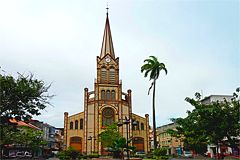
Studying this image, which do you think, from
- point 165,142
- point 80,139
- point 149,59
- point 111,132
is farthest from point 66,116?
point 165,142

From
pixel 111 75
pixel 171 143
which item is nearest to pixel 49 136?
pixel 111 75

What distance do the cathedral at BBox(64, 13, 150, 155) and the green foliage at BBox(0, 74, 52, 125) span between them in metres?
33.3

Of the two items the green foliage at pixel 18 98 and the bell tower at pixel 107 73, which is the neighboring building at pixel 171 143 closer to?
the bell tower at pixel 107 73

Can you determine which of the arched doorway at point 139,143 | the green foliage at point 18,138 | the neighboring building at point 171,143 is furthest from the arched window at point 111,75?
the green foliage at point 18,138

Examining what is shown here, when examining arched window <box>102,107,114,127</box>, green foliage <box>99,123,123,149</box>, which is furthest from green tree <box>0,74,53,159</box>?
arched window <box>102,107,114,127</box>

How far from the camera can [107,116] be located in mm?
58875

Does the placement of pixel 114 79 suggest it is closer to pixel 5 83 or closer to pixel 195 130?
pixel 195 130

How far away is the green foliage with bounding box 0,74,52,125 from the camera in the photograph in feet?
70.8

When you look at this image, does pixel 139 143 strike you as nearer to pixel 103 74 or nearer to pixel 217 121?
pixel 103 74

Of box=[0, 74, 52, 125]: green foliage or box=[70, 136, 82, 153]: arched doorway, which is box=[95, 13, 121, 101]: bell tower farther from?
box=[0, 74, 52, 125]: green foliage

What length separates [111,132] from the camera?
172 feet

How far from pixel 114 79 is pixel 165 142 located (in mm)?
30739

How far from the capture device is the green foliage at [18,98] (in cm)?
2158

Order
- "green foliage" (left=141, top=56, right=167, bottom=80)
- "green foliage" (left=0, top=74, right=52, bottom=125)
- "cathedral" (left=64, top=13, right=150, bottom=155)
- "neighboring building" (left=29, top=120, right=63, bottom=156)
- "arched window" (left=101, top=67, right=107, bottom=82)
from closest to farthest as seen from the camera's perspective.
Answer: "green foliage" (left=0, top=74, right=52, bottom=125), "green foliage" (left=141, top=56, right=167, bottom=80), "cathedral" (left=64, top=13, right=150, bottom=155), "arched window" (left=101, top=67, right=107, bottom=82), "neighboring building" (left=29, top=120, right=63, bottom=156)
